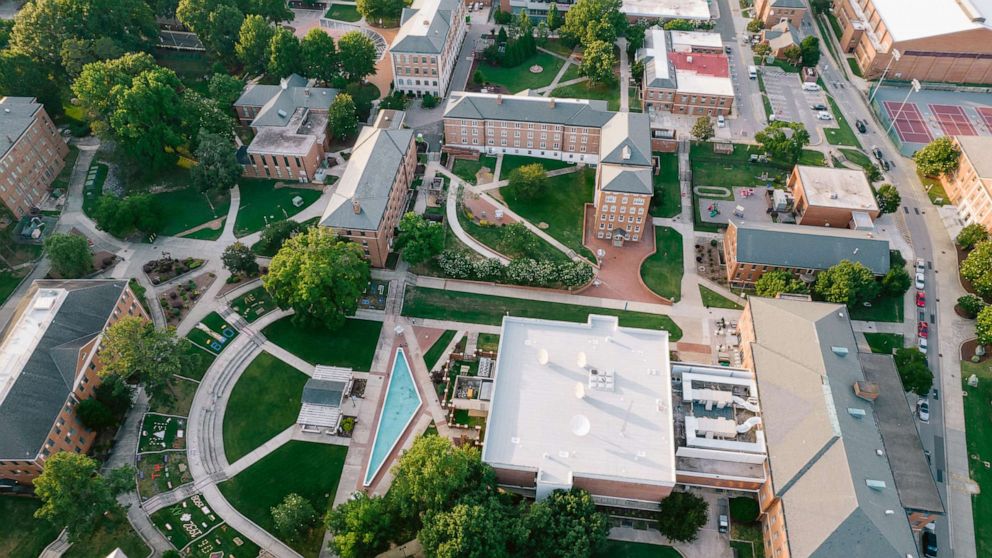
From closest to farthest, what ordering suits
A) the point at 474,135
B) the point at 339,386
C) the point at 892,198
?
the point at 339,386 → the point at 892,198 → the point at 474,135

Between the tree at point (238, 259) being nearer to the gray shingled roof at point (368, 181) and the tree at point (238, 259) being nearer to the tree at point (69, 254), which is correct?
the gray shingled roof at point (368, 181)

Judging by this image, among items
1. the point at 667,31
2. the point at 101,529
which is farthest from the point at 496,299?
the point at 667,31

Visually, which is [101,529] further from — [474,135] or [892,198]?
[892,198]

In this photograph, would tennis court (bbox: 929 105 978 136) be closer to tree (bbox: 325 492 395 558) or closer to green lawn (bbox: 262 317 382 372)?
green lawn (bbox: 262 317 382 372)

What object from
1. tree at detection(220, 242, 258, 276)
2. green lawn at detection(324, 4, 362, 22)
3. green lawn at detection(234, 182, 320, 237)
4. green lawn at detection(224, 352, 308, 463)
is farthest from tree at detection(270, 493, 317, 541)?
green lawn at detection(324, 4, 362, 22)

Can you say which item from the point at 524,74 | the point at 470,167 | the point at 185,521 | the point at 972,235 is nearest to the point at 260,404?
the point at 185,521
